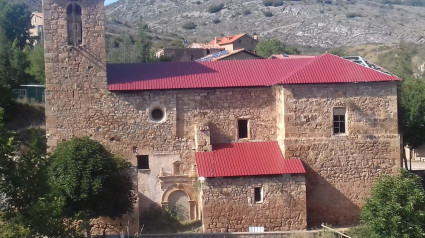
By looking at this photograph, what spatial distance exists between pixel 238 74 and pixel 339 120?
4.77 m

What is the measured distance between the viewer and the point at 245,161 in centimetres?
2298

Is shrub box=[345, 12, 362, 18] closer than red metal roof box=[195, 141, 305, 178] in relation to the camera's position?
No

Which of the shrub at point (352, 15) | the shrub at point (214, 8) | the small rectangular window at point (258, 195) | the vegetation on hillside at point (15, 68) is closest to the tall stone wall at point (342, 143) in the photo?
the small rectangular window at point (258, 195)

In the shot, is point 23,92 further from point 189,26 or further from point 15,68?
point 189,26

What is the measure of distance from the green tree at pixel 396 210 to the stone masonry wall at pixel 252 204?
315cm

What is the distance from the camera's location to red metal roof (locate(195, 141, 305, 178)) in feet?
73.3

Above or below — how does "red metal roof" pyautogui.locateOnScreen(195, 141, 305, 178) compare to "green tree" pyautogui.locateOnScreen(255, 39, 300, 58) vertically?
below

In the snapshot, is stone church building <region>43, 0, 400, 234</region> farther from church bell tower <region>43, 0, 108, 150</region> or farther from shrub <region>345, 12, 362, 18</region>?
shrub <region>345, 12, 362, 18</region>

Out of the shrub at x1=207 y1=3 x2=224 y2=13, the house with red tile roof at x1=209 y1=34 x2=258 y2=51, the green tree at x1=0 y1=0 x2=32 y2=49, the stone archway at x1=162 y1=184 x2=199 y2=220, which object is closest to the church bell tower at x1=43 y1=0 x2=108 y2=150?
the stone archway at x1=162 y1=184 x2=199 y2=220

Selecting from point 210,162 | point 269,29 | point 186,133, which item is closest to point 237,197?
point 210,162

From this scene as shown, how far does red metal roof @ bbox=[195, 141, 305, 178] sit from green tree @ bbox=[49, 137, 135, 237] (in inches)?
124

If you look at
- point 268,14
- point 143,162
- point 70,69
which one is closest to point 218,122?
point 143,162

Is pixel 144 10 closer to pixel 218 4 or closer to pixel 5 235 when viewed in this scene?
pixel 218 4

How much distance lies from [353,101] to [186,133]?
6985 mm
